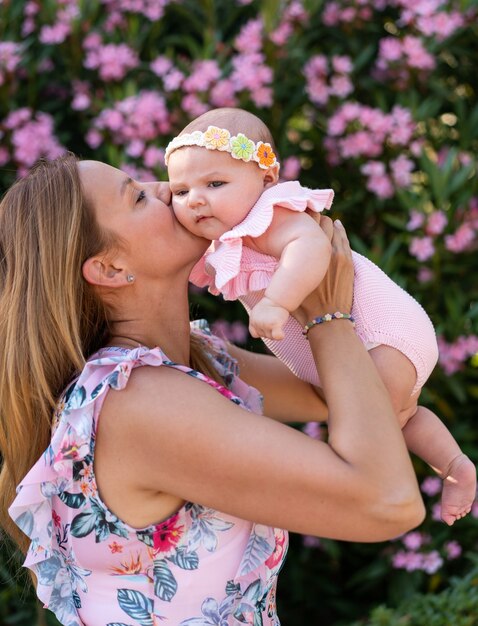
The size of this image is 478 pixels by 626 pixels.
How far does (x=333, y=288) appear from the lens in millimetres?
2045

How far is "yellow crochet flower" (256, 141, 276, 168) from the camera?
211 centimetres

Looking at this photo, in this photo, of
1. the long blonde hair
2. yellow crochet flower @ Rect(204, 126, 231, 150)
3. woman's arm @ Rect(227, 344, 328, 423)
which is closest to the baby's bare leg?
woman's arm @ Rect(227, 344, 328, 423)

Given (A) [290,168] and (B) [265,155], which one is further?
(A) [290,168]

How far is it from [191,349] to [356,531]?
716 mm

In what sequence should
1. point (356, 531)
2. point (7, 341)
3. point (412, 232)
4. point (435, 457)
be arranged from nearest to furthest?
point (356, 531), point (7, 341), point (435, 457), point (412, 232)

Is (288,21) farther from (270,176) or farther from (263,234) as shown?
(263,234)

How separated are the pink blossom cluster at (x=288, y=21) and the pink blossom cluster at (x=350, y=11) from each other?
14cm

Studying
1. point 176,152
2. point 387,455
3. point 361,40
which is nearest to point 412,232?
point 361,40

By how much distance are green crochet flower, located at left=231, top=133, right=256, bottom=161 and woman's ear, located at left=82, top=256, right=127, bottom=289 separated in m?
0.35

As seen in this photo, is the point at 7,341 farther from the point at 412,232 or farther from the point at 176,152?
the point at 412,232

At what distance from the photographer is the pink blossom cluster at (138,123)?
13.1ft

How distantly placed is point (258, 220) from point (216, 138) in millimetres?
201

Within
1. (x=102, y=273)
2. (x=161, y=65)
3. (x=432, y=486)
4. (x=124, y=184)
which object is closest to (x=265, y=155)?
(x=124, y=184)

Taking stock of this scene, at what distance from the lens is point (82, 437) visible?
188 centimetres
